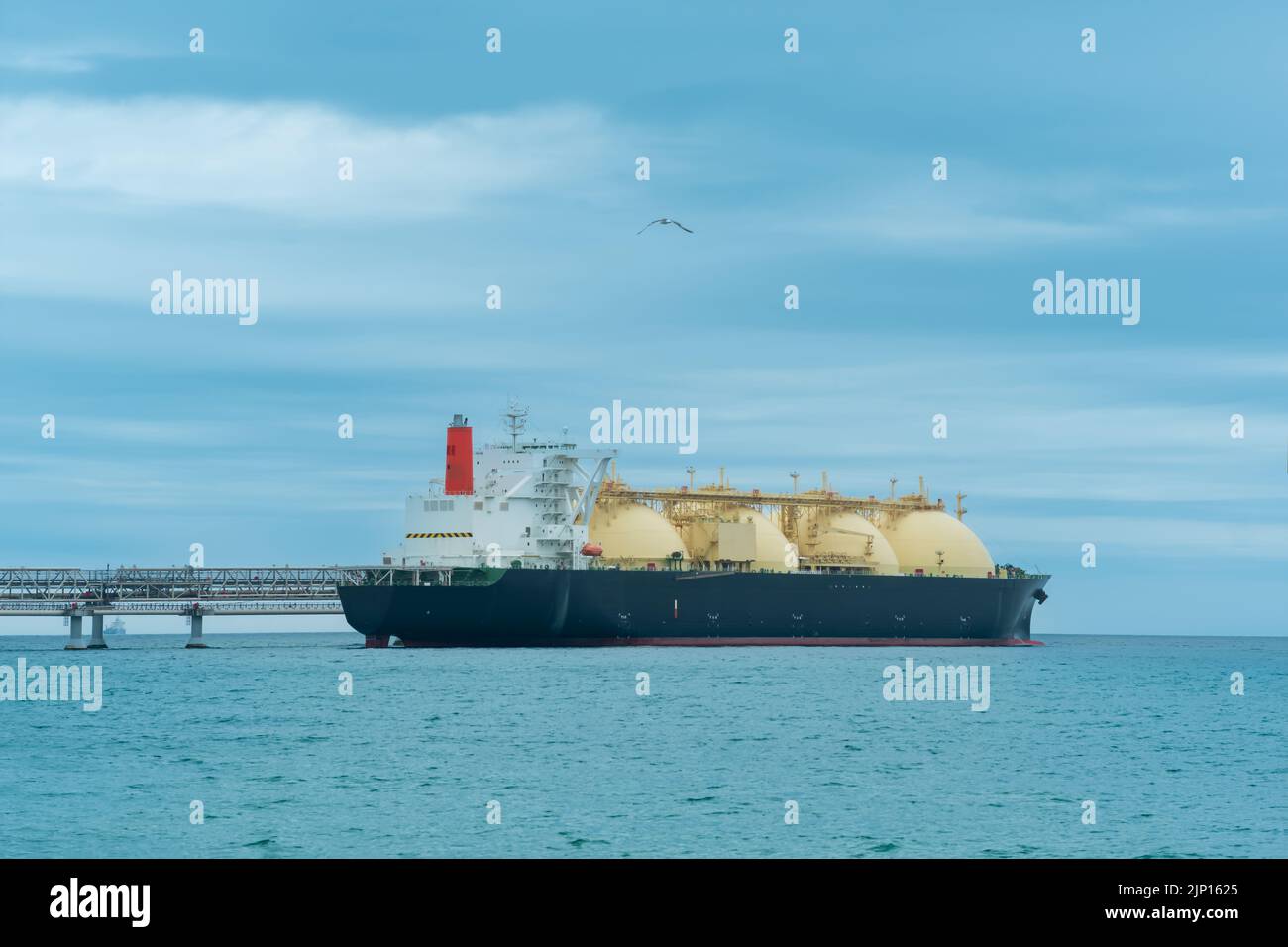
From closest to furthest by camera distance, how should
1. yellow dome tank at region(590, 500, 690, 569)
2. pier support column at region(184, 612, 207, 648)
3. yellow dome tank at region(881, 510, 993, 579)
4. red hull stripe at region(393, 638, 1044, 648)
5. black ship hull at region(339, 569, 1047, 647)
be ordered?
1. black ship hull at region(339, 569, 1047, 647)
2. red hull stripe at region(393, 638, 1044, 648)
3. pier support column at region(184, 612, 207, 648)
4. yellow dome tank at region(590, 500, 690, 569)
5. yellow dome tank at region(881, 510, 993, 579)

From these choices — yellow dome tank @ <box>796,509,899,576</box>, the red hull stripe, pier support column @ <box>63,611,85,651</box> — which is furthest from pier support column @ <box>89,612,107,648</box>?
yellow dome tank @ <box>796,509,899,576</box>

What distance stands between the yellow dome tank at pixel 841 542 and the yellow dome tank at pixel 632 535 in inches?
498

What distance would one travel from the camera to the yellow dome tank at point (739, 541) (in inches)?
3322

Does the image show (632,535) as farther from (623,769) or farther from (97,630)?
(623,769)

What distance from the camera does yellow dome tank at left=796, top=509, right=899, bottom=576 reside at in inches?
3676

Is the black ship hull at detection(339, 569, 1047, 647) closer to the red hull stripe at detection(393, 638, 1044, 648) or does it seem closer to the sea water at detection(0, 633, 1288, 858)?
the red hull stripe at detection(393, 638, 1044, 648)

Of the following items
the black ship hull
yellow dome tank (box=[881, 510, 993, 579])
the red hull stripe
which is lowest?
the red hull stripe

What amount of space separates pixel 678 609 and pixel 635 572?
12.5 feet

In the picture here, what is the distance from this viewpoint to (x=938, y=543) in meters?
98.9

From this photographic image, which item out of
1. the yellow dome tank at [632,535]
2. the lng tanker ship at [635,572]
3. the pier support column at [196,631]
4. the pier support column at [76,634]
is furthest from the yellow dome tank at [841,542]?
the pier support column at [76,634]

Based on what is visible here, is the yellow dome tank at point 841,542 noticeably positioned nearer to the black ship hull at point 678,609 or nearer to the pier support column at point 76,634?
the black ship hull at point 678,609

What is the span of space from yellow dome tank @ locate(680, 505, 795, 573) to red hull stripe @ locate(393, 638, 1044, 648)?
4.20m

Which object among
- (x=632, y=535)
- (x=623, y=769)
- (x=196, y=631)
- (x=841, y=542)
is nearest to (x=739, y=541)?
(x=632, y=535)
